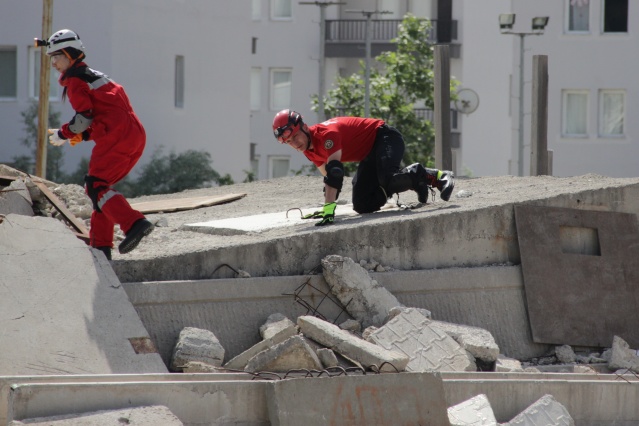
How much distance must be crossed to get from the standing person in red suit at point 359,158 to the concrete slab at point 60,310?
2075 millimetres

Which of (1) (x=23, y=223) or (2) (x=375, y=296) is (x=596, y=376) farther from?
(1) (x=23, y=223)

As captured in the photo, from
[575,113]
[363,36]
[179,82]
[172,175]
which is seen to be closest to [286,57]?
[363,36]

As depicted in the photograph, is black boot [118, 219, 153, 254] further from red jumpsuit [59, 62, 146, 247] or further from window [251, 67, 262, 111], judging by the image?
window [251, 67, 262, 111]

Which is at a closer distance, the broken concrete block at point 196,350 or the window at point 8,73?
the broken concrete block at point 196,350

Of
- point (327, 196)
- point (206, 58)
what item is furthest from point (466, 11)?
point (327, 196)

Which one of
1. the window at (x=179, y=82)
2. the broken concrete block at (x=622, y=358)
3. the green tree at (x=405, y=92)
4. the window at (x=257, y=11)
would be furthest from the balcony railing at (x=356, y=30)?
the broken concrete block at (x=622, y=358)

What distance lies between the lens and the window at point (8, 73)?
2666 cm

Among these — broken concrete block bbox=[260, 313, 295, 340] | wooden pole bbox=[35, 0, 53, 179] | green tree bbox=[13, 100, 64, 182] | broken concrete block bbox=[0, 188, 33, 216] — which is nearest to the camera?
broken concrete block bbox=[260, 313, 295, 340]

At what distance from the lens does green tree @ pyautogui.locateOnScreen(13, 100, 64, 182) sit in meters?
24.5

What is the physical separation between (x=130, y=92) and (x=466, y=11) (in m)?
16.0

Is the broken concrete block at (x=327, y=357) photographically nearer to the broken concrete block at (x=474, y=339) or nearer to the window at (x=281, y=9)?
the broken concrete block at (x=474, y=339)

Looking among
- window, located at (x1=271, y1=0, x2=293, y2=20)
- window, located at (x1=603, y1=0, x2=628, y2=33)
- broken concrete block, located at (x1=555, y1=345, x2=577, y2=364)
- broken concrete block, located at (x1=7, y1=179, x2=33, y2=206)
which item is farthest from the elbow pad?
window, located at (x1=271, y1=0, x2=293, y2=20)

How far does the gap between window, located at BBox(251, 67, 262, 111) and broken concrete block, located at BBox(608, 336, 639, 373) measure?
104 feet

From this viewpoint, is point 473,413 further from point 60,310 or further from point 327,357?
point 60,310
